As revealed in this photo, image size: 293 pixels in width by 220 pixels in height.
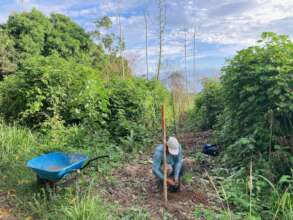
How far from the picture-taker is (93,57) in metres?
14.7

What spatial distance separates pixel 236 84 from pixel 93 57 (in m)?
11.0

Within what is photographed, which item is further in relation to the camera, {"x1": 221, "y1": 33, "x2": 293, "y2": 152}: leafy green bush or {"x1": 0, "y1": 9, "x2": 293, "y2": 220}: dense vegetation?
{"x1": 221, "y1": 33, "x2": 293, "y2": 152}: leafy green bush

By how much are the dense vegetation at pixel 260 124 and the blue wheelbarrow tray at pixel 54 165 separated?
75.7 inches

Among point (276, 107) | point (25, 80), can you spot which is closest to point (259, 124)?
point (276, 107)

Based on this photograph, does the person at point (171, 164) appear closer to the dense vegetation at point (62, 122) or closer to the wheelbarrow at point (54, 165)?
the wheelbarrow at point (54, 165)

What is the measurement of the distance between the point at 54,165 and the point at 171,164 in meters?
1.60

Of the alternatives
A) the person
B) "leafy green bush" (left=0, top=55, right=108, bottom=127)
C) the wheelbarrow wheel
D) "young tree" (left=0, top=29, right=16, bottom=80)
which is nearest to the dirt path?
the person

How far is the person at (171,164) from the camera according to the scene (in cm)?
379

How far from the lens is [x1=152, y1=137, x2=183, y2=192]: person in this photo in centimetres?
379

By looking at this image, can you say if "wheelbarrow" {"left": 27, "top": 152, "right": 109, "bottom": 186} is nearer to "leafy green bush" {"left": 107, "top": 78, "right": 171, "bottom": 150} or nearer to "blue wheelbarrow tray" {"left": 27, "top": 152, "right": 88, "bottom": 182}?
"blue wheelbarrow tray" {"left": 27, "top": 152, "right": 88, "bottom": 182}

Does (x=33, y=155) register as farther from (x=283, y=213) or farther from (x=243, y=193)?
(x=283, y=213)

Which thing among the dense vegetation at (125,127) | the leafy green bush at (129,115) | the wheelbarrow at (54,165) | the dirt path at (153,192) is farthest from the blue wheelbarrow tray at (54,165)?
the leafy green bush at (129,115)

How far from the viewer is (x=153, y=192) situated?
3982 mm

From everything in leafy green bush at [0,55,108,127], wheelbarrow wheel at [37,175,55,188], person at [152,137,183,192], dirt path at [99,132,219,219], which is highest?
leafy green bush at [0,55,108,127]
